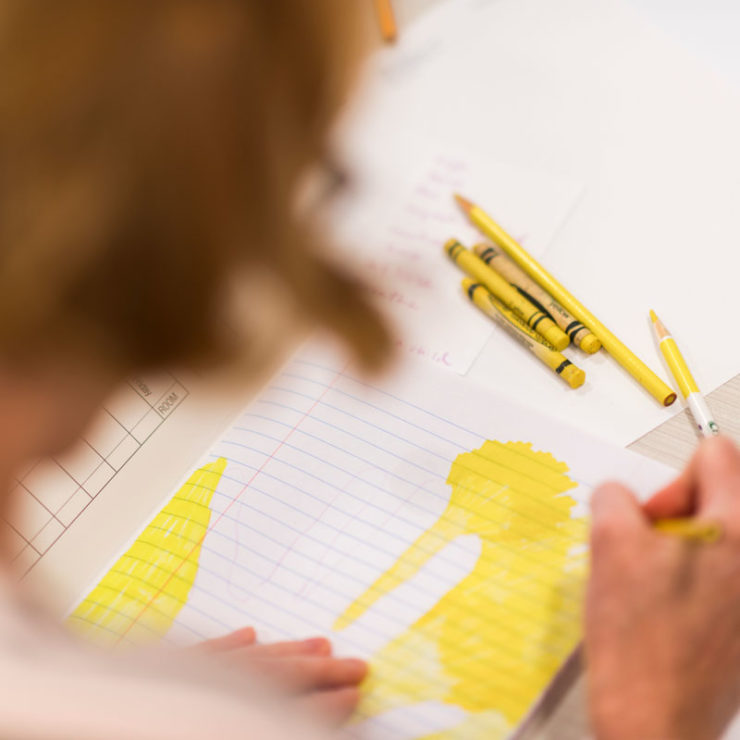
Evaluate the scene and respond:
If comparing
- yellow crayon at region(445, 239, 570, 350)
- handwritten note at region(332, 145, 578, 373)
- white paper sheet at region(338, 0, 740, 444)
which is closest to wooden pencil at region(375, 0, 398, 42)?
white paper sheet at region(338, 0, 740, 444)

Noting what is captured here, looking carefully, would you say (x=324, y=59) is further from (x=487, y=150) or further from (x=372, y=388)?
(x=487, y=150)

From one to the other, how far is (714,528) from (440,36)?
0.64m

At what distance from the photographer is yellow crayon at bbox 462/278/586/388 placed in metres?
0.56

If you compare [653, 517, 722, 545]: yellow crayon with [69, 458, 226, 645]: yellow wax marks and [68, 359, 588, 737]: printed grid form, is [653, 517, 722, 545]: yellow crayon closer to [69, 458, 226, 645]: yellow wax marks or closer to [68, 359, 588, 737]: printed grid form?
[68, 359, 588, 737]: printed grid form

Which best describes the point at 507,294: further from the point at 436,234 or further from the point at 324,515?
the point at 324,515

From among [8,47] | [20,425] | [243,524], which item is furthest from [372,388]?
[8,47]

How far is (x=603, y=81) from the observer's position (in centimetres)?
76

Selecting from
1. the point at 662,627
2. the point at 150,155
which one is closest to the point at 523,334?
the point at 662,627

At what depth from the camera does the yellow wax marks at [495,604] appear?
1.44ft

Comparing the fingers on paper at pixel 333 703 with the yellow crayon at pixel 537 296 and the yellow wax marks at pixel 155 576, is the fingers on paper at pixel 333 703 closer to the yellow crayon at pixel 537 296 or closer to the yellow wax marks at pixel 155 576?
the yellow wax marks at pixel 155 576

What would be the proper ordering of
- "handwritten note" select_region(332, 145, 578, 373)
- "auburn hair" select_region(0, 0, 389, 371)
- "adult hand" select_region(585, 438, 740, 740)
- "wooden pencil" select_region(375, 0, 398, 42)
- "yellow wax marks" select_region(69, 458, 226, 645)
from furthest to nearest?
"wooden pencil" select_region(375, 0, 398, 42)
"handwritten note" select_region(332, 145, 578, 373)
"yellow wax marks" select_region(69, 458, 226, 645)
"adult hand" select_region(585, 438, 740, 740)
"auburn hair" select_region(0, 0, 389, 371)

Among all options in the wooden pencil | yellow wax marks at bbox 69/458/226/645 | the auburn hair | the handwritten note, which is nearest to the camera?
the auburn hair

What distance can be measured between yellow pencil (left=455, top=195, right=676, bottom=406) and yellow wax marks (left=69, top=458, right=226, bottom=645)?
0.28 meters

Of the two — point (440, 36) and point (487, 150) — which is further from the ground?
point (440, 36)
